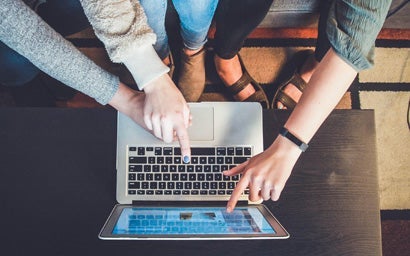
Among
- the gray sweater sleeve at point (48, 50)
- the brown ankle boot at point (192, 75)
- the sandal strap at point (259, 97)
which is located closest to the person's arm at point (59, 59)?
the gray sweater sleeve at point (48, 50)

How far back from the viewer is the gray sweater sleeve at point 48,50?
61cm

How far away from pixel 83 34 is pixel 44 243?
31.2 inches

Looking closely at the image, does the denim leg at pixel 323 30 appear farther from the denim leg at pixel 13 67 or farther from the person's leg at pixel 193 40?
the denim leg at pixel 13 67

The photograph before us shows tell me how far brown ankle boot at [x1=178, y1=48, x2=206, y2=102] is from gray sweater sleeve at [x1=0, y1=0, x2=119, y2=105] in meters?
0.46

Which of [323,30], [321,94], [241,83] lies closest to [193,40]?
[241,83]

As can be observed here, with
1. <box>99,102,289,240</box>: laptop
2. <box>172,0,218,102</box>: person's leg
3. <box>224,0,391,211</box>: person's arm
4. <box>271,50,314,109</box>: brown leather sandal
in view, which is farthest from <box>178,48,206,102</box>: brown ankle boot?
<box>224,0,391,211</box>: person's arm

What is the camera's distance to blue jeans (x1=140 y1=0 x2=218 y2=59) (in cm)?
→ 81

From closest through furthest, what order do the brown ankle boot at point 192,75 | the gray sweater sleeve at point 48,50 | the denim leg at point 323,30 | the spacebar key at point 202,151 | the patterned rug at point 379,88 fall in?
the gray sweater sleeve at point 48,50 → the spacebar key at point 202,151 → the denim leg at point 323,30 → the brown ankle boot at point 192,75 → the patterned rug at point 379,88

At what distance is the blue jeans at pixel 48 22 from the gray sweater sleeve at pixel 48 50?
231mm

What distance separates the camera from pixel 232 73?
3.82 ft

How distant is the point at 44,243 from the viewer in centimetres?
68

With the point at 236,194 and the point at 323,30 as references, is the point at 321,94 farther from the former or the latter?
the point at 323,30

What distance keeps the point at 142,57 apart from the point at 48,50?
162 millimetres

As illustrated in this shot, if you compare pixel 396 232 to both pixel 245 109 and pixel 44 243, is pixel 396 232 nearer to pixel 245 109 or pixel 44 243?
pixel 245 109
